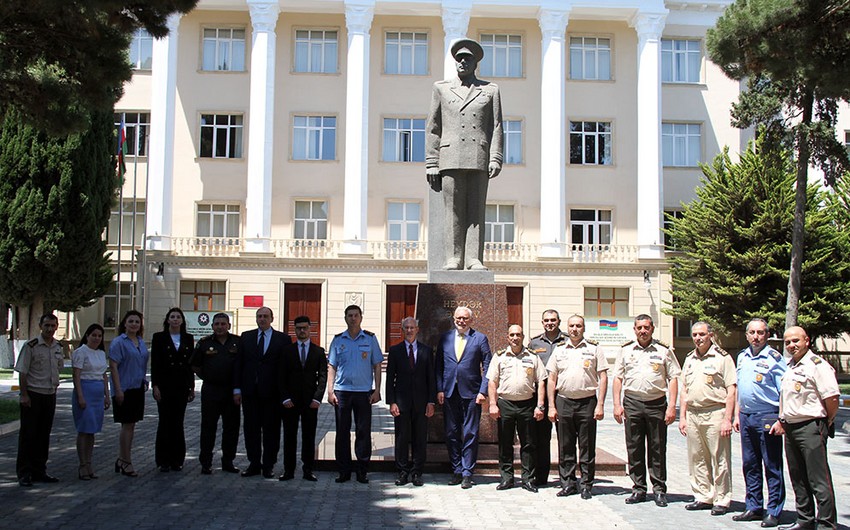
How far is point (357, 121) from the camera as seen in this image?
34938 mm

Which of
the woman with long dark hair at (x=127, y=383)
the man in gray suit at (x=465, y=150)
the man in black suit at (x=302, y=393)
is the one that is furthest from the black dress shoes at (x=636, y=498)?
the woman with long dark hair at (x=127, y=383)

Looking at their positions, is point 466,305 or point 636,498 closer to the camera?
point 636,498

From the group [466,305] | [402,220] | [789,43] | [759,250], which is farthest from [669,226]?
[466,305]

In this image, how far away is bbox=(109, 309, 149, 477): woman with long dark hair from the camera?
374 inches

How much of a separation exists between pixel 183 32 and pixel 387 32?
830 centimetres

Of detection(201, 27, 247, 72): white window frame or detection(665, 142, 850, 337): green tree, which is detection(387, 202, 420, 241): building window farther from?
detection(665, 142, 850, 337): green tree

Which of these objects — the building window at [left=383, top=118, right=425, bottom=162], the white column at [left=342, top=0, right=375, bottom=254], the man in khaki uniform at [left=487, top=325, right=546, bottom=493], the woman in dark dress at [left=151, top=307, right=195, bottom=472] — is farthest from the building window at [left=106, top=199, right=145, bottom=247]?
the man in khaki uniform at [left=487, top=325, right=546, bottom=493]

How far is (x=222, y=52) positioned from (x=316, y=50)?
151 inches

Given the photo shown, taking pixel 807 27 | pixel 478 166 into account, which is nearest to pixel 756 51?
pixel 807 27

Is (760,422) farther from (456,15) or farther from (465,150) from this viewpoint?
(456,15)

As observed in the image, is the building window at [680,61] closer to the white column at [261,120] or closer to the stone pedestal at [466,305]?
the white column at [261,120]

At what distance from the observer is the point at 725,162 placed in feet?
99.6

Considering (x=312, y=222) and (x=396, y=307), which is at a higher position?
(x=312, y=222)

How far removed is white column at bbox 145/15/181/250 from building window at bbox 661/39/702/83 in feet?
66.0
